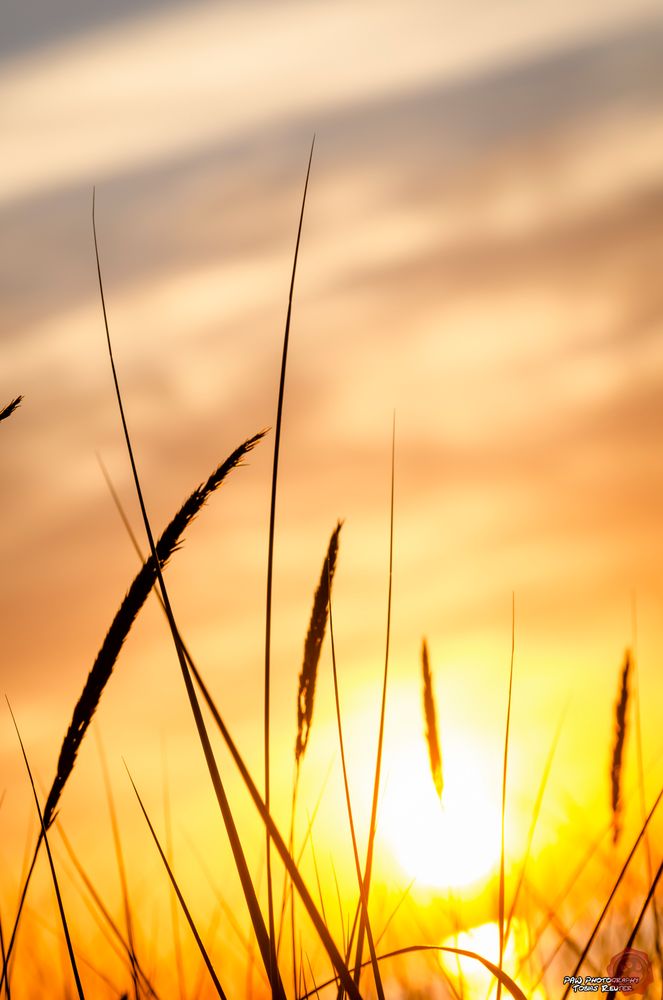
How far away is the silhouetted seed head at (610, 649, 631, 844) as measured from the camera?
2590 millimetres

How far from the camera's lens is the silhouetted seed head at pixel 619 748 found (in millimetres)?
2590

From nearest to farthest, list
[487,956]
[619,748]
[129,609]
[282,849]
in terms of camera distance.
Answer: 1. [282,849]
2. [129,609]
3. [487,956]
4. [619,748]

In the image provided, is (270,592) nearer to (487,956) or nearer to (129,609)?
(129,609)

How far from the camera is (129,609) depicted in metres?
1.50

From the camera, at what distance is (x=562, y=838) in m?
3.21

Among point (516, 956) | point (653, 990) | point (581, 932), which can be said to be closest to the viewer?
point (653, 990)

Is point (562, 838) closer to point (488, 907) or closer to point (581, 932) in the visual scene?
point (581, 932)

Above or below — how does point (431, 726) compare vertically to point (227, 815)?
above

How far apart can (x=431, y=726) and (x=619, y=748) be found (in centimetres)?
54

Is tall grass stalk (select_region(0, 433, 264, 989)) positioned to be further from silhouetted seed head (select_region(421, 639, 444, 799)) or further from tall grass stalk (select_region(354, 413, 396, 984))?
silhouetted seed head (select_region(421, 639, 444, 799))

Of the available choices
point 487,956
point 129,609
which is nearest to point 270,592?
point 129,609

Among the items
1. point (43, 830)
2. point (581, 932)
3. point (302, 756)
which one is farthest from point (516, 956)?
point (43, 830)

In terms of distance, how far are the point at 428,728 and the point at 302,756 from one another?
0.95 metres

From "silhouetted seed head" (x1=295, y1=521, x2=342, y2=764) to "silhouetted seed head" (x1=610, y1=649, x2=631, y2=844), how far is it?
3.73ft
